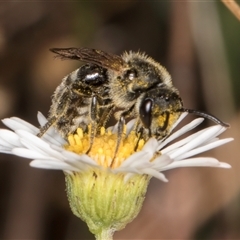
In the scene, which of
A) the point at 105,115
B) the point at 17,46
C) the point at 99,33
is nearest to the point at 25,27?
the point at 17,46

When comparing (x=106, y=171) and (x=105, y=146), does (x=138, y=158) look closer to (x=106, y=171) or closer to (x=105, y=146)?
(x=106, y=171)

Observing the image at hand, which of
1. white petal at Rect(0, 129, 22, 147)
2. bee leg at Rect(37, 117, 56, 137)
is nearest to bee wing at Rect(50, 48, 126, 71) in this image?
bee leg at Rect(37, 117, 56, 137)

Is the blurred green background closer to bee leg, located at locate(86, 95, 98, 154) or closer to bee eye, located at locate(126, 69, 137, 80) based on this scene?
bee leg, located at locate(86, 95, 98, 154)

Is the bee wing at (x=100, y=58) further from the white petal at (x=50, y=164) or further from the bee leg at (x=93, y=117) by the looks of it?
the white petal at (x=50, y=164)

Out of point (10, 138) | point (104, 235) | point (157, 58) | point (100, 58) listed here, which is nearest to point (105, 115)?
point (100, 58)

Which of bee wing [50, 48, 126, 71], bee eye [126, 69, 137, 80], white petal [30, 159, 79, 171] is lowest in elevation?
white petal [30, 159, 79, 171]

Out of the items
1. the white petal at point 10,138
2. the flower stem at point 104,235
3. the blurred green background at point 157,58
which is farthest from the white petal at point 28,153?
the blurred green background at point 157,58
